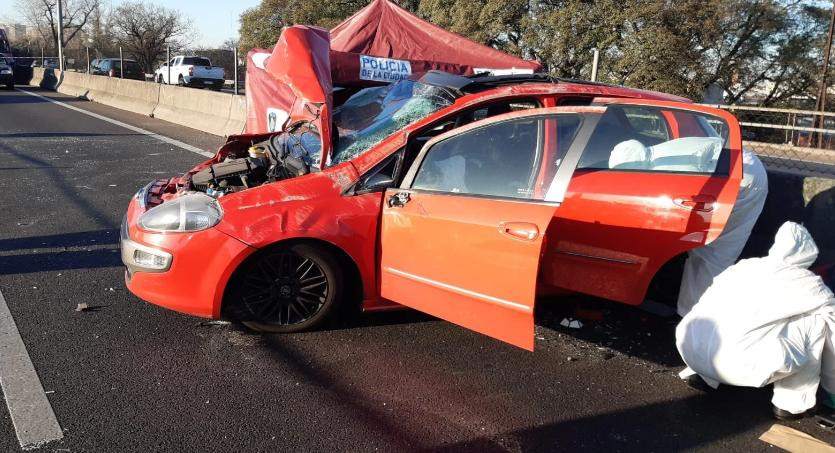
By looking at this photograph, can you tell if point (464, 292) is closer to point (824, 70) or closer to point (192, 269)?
point (192, 269)

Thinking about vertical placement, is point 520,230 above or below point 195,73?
below

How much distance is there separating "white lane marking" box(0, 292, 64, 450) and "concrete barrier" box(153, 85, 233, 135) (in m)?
10.9

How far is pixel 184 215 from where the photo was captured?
3883 mm

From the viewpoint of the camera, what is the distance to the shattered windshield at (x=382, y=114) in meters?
4.48

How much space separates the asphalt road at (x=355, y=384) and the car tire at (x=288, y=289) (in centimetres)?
12

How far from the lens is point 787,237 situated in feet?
10.8

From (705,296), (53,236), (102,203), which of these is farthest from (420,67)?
(705,296)

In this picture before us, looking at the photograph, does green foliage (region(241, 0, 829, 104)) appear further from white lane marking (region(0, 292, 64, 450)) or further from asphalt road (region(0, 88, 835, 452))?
white lane marking (region(0, 292, 64, 450))

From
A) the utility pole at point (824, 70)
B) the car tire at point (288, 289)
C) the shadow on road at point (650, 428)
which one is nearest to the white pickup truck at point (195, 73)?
the utility pole at point (824, 70)

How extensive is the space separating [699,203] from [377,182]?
1863mm

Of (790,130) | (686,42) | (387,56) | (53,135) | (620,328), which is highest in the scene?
(686,42)

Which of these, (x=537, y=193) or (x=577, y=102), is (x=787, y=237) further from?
(x=577, y=102)

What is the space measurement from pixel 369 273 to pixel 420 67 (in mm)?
6139

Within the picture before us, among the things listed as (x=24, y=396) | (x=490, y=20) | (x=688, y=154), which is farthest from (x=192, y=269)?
(x=490, y=20)
